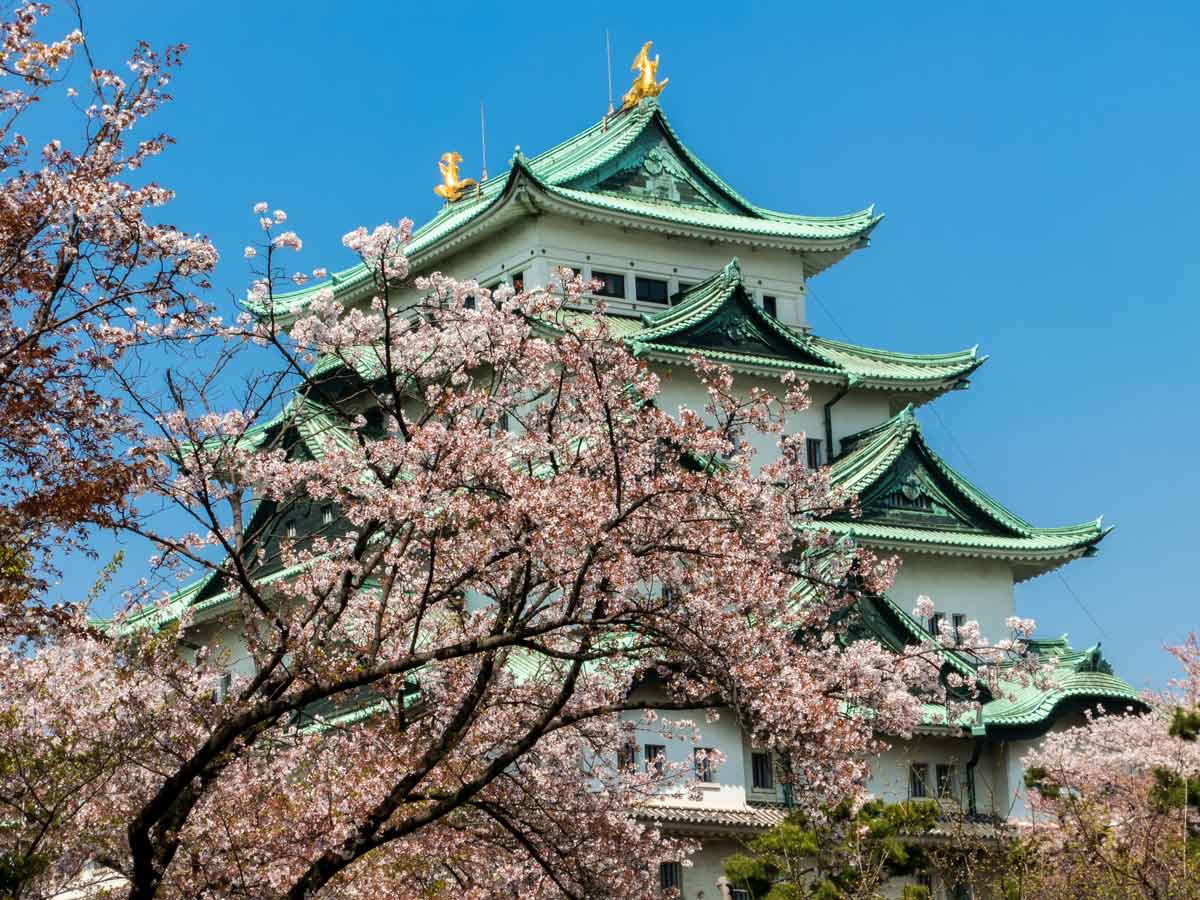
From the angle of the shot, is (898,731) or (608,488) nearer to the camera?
(608,488)

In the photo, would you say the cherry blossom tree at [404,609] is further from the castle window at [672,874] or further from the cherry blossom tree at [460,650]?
the castle window at [672,874]

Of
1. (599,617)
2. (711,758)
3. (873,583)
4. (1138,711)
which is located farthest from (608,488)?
(1138,711)

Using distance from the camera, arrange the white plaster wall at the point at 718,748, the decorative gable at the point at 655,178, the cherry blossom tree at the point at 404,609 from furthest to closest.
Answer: the decorative gable at the point at 655,178 → the white plaster wall at the point at 718,748 → the cherry blossom tree at the point at 404,609

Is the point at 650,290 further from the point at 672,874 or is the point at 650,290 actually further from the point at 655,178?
the point at 672,874

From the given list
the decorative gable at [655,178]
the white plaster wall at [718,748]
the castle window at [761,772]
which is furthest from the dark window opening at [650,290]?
the castle window at [761,772]

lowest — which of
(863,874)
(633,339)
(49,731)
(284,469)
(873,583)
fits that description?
(863,874)

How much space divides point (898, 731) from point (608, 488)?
4133 mm

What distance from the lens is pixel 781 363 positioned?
4562 cm

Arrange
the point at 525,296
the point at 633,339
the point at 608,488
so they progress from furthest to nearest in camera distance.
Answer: the point at 633,339 → the point at 525,296 → the point at 608,488

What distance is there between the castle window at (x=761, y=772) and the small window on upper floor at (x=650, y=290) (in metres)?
13.8

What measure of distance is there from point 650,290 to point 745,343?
414 centimetres

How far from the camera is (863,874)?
2502cm

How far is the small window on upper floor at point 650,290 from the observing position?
48406mm

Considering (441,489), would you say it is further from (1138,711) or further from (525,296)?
(1138,711)
